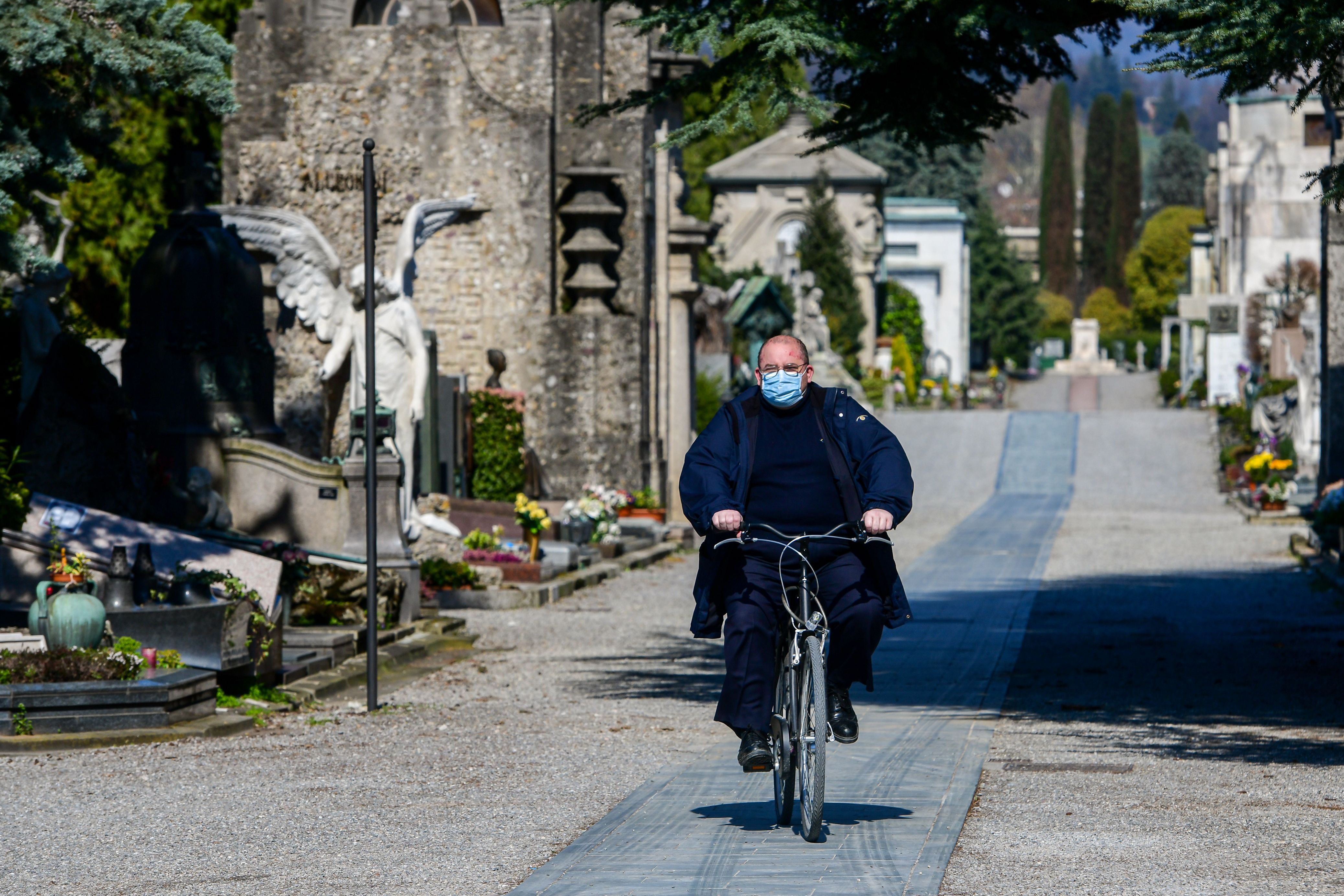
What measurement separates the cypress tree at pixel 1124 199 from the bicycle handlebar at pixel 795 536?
4458 inches

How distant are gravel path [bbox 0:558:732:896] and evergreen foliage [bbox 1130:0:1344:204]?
13.3 ft

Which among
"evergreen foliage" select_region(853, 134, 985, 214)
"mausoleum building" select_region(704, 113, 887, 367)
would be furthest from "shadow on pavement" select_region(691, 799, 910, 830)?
"evergreen foliage" select_region(853, 134, 985, 214)

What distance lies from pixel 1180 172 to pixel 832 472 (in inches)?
4774

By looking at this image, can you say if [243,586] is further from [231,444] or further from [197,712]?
[231,444]

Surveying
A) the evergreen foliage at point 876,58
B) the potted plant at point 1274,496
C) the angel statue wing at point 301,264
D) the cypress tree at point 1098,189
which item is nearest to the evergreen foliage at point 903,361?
the potted plant at point 1274,496

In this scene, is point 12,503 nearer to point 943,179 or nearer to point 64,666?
point 64,666

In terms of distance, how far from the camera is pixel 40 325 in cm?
1491

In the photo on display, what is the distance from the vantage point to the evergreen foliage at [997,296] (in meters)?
83.9

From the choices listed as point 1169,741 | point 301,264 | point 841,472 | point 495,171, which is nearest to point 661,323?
point 495,171

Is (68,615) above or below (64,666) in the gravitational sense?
above

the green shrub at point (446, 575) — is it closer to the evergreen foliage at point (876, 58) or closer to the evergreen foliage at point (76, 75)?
the evergreen foliage at point (76, 75)

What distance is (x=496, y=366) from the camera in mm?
24141

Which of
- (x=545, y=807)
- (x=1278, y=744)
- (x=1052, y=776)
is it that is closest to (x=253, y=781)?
(x=545, y=807)

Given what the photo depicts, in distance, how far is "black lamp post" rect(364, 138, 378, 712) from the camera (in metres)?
10.5
